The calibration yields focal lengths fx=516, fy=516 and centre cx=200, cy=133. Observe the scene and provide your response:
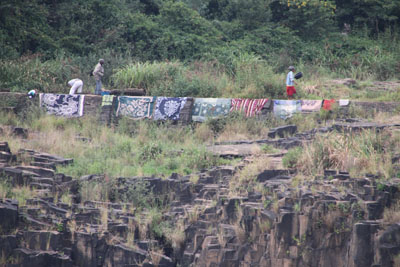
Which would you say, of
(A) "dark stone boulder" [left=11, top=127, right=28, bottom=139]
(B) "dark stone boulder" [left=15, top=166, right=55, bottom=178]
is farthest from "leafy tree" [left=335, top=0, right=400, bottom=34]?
(B) "dark stone boulder" [left=15, top=166, right=55, bottom=178]

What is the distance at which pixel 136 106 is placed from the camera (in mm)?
16766

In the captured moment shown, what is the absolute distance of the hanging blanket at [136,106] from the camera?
16.6 m

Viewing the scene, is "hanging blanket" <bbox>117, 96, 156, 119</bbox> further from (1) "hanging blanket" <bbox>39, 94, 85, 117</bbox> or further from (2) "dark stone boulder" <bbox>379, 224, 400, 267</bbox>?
(2) "dark stone boulder" <bbox>379, 224, 400, 267</bbox>

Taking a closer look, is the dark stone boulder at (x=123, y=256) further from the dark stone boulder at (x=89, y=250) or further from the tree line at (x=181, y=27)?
the tree line at (x=181, y=27)

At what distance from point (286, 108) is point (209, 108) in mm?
2372

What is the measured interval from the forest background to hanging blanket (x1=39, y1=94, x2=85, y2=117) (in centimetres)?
110

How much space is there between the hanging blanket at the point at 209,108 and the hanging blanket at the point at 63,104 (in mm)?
3966

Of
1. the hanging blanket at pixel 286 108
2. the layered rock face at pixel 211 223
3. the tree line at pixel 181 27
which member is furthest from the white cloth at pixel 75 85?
the layered rock face at pixel 211 223

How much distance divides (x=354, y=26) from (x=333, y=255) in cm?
1857

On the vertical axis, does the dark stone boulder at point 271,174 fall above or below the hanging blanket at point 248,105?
below

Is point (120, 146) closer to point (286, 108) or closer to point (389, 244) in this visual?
point (286, 108)

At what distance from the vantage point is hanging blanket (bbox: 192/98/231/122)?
15.7m

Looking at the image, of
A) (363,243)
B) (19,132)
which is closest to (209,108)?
(19,132)

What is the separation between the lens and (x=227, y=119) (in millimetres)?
15273
